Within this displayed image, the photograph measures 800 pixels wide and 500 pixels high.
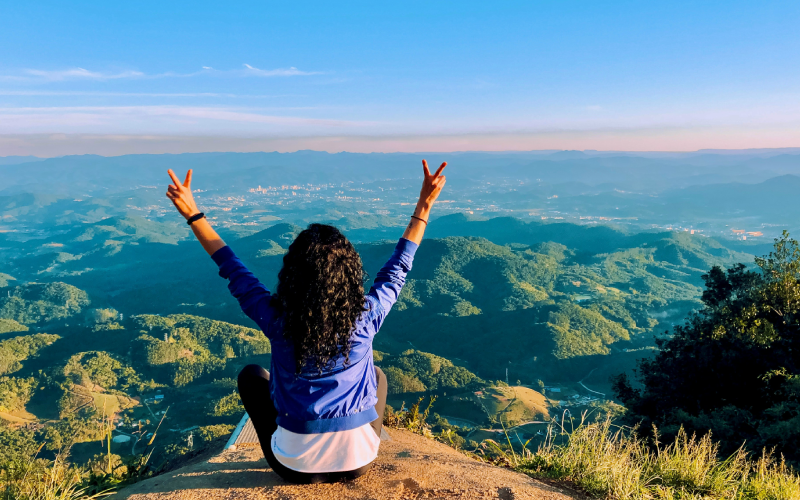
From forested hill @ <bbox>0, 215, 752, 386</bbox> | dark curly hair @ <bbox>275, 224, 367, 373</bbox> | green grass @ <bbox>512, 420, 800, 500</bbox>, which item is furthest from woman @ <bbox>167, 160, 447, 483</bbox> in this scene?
forested hill @ <bbox>0, 215, 752, 386</bbox>

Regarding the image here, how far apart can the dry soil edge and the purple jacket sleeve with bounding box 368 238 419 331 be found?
3.99 feet

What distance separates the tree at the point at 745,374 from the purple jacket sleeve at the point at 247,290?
11.6 m

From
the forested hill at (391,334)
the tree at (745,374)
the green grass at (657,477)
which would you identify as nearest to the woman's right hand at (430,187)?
the green grass at (657,477)

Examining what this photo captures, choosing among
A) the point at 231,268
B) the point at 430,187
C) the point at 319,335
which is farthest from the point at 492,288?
the point at 319,335

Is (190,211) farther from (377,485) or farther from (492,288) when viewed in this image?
(492,288)

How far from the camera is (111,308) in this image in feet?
388

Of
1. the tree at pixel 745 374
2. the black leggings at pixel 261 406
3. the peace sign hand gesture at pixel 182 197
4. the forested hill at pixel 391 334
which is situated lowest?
the forested hill at pixel 391 334

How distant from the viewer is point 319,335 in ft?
8.27

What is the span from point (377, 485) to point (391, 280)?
1478mm

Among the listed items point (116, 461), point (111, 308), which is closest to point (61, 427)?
point (116, 461)

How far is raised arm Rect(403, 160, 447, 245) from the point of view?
3.19 meters

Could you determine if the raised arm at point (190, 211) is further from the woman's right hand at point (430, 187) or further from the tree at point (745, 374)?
the tree at point (745, 374)

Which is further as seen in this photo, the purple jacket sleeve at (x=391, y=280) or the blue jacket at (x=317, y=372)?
the purple jacket sleeve at (x=391, y=280)

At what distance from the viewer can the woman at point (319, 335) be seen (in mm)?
2551
